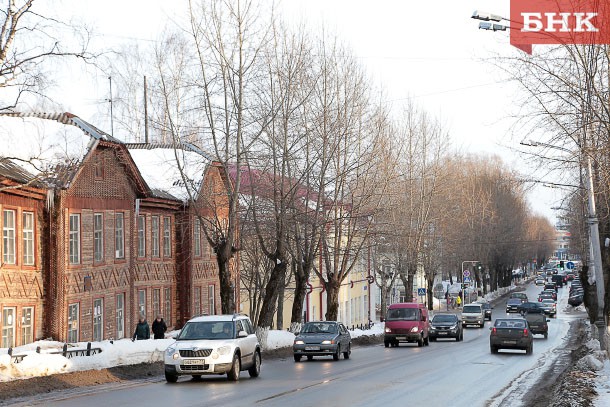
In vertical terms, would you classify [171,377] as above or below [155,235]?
below

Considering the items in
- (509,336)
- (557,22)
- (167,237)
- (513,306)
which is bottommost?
(509,336)

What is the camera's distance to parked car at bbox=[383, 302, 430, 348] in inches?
1897

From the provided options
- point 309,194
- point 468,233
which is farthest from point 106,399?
point 468,233

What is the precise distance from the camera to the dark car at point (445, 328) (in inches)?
2188

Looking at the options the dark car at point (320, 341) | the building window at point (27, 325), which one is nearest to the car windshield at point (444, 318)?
the dark car at point (320, 341)

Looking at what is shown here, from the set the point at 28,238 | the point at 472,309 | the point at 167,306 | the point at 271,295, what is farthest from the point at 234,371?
the point at 472,309

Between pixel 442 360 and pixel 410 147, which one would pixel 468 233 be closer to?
pixel 410 147

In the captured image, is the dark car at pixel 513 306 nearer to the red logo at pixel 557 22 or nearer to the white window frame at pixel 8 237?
the white window frame at pixel 8 237

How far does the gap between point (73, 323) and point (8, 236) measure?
17.8ft

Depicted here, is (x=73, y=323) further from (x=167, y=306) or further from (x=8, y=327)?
(x=167, y=306)

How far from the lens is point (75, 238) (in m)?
37.2

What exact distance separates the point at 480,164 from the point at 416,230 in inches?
2134

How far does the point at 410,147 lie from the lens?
6862 cm

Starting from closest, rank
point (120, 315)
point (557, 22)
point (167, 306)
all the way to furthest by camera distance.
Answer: point (557, 22) → point (120, 315) → point (167, 306)
